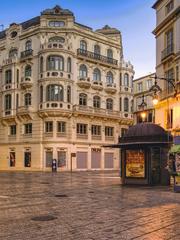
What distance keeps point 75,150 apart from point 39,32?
1680 cm

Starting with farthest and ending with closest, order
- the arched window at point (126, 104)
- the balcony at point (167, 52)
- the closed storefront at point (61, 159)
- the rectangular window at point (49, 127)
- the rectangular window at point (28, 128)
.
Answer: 1. the arched window at point (126, 104)
2. the rectangular window at point (28, 128)
3. the rectangular window at point (49, 127)
4. the closed storefront at point (61, 159)
5. the balcony at point (167, 52)

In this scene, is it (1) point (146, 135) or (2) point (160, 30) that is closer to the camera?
(1) point (146, 135)

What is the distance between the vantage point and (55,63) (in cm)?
4769

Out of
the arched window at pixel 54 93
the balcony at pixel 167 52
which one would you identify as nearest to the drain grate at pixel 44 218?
the balcony at pixel 167 52

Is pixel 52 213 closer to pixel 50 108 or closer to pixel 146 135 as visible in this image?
pixel 146 135

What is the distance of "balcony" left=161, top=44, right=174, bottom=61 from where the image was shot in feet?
95.6

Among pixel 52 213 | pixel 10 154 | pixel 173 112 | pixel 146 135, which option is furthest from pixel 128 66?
pixel 52 213

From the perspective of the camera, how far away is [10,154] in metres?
51.7

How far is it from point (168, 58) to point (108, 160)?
26105mm

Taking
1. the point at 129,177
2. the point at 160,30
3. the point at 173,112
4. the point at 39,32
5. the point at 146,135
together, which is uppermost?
the point at 39,32

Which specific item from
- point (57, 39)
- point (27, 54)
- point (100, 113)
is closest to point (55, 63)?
point (57, 39)

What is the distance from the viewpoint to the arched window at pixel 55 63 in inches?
1876

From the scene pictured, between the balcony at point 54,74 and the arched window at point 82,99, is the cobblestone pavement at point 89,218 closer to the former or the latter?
the balcony at point 54,74

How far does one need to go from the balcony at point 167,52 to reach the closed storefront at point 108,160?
24560 mm
